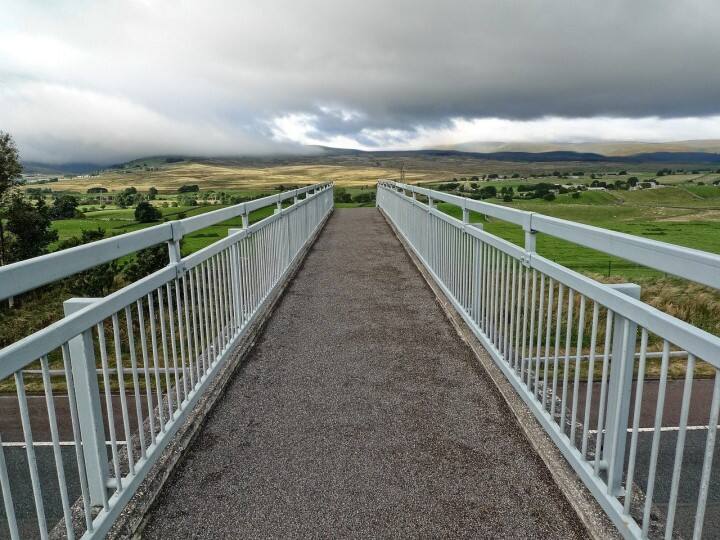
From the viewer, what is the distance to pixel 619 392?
2229 millimetres

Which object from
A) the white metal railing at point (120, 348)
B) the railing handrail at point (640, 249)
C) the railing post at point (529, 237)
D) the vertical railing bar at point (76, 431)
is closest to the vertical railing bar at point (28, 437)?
the white metal railing at point (120, 348)

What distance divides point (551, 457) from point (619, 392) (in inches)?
30.3

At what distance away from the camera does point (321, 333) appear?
5.20m

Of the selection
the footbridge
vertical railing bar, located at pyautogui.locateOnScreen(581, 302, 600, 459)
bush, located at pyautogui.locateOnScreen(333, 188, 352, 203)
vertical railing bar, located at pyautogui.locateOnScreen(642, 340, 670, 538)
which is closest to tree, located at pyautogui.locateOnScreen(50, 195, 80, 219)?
bush, located at pyautogui.locateOnScreen(333, 188, 352, 203)

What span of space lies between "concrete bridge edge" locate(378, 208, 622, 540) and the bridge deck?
0.05 metres

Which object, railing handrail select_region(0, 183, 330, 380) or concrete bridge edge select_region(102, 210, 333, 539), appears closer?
Result: railing handrail select_region(0, 183, 330, 380)

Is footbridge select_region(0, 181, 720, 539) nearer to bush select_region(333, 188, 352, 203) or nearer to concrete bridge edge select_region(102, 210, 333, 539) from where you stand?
concrete bridge edge select_region(102, 210, 333, 539)

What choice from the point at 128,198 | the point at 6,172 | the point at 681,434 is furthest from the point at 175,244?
the point at 128,198

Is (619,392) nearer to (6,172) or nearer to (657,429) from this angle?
(657,429)

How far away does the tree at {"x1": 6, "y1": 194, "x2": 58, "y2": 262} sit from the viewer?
54125 millimetres

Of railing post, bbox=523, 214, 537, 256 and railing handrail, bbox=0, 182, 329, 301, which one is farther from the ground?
railing handrail, bbox=0, 182, 329, 301

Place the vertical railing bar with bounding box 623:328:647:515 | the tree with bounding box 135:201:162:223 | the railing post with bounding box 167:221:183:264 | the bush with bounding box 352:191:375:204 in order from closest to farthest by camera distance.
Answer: the vertical railing bar with bounding box 623:328:647:515 < the railing post with bounding box 167:221:183:264 < the tree with bounding box 135:201:162:223 < the bush with bounding box 352:191:375:204

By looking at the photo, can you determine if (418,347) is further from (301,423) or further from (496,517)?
(496,517)

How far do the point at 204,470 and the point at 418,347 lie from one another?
2446 mm
